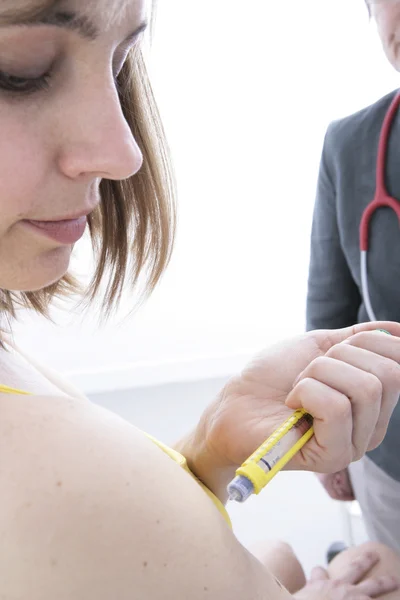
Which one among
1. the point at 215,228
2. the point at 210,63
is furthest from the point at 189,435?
the point at 210,63

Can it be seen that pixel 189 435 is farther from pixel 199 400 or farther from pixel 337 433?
pixel 199 400

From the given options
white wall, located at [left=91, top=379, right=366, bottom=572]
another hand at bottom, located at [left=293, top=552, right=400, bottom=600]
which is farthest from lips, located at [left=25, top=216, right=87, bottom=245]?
white wall, located at [left=91, top=379, right=366, bottom=572]

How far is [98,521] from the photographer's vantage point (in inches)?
17.2

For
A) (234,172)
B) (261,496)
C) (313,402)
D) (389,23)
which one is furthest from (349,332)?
(261,496)

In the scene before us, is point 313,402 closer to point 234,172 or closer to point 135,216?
point 135,216

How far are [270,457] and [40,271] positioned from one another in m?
0.26

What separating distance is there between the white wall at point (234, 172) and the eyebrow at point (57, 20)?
0.89m

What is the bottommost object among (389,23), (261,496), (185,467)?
(261,496)

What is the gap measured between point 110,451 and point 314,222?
0.71 meters

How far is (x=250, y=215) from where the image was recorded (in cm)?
150

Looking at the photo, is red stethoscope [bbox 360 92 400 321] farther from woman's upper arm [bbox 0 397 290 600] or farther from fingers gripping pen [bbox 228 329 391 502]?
woman's upper arm [bbox 0 397 290 600]

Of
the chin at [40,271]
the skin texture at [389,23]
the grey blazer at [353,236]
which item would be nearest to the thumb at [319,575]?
the grey blazer at [353,236]

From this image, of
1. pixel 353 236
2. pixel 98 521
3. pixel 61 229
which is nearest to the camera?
pixel 98 521

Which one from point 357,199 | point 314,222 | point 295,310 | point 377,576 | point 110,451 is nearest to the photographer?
point 110,451
